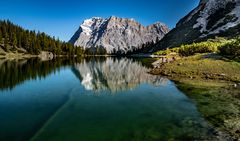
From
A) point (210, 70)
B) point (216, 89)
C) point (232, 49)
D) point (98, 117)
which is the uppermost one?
point (232, 49)

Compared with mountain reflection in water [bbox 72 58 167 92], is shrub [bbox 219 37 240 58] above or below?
above

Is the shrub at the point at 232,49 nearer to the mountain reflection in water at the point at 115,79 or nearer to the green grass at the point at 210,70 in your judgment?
the green grass at the point at 210,70

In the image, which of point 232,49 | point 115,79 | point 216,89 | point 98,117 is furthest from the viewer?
point 232,49

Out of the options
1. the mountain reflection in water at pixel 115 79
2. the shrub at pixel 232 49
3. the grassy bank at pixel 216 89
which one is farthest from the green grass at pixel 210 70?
the mountain reflection in water at pixel 115 79

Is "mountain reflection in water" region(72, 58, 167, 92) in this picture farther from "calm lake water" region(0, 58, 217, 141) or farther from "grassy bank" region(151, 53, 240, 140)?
"calm lake water" region(0, 58, 217, 141)

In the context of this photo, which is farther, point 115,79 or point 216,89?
point 115,79

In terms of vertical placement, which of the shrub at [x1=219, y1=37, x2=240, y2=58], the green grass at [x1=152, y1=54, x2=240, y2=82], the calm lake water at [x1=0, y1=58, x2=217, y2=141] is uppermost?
the shrub at [x1=219, y1=37, x2=240, y2=58]

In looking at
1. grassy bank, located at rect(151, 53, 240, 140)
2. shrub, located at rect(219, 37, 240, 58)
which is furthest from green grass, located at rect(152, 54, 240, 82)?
shrub, located at rect(219, 37, 240, 58)

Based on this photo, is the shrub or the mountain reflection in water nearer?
the mountain reflection in water

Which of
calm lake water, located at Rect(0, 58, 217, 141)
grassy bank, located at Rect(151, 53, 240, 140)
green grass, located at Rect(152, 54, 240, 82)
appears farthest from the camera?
green grass, located at Rect(152, 54, 240, 82)

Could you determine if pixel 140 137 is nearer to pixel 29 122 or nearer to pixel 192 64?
pixel 29 122

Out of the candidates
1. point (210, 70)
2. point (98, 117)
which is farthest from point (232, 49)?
point (98, 117)

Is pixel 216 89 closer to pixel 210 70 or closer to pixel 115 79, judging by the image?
pixel 210 70

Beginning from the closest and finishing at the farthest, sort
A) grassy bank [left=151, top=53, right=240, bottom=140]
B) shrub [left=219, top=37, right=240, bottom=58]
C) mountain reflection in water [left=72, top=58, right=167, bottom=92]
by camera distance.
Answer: grassy bank [left=151, top=53, right=240, bottom=140] → mountain reflection in water [left=72, top=58, right=167, bottom=92] → shrub [left=219, top=37, right=240, bottom=58]
